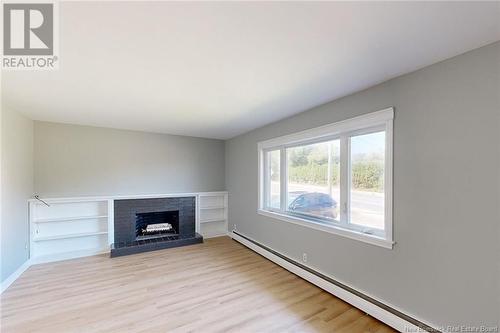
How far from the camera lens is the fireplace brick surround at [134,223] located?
13.5 ft

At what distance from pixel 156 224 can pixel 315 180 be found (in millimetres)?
3638

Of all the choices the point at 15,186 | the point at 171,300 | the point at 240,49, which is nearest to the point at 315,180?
the point at 240,49

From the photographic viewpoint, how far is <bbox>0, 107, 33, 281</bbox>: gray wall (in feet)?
9.07

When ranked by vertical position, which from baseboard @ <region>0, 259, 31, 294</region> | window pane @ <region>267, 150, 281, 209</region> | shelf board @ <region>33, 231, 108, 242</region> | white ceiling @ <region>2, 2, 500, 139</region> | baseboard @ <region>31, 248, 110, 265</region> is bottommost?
baseboard @ <region>31, 248, 110, 265</region>

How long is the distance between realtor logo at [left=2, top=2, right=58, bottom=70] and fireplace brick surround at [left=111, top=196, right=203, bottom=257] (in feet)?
9.82

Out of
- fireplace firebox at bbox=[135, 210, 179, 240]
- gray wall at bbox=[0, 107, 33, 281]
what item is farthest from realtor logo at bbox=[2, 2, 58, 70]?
fireplace firebox at bbox=[135, 210, 179, 240]

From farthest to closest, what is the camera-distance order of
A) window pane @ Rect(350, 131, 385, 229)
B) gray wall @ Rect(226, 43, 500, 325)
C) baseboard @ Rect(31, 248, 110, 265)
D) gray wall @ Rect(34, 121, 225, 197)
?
1. gray wall @ Rect(34, 121, 225, 197)
2. baseboard @ Rect(31, 248, 110, 265)
3. window pane @ Rect(350, 131, 385, 229)
4. gray wall @ Rect(226, 43, 500, 325)

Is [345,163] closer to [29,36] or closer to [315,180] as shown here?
[315,180]

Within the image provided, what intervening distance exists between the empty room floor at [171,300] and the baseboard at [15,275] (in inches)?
2.5

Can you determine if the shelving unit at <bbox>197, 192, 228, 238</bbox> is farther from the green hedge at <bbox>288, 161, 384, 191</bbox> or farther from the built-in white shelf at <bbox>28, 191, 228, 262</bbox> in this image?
the green hedge at <bbox>288, 161, 384, 191</bbox>

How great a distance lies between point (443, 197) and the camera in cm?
174

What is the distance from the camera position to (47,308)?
236cm

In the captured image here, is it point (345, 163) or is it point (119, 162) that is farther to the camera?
point (119, 162)

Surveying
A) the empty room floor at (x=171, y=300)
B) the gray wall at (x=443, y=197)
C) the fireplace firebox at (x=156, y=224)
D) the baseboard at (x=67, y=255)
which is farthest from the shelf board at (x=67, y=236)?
the gray wall at (x=443, y=197)
